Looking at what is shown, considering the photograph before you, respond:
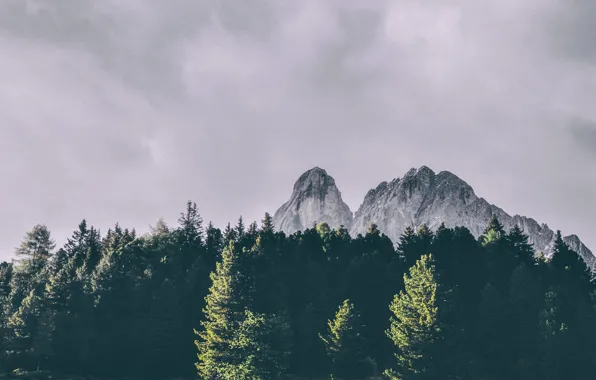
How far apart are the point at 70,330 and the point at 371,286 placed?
141ft

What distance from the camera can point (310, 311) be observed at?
8612 cm

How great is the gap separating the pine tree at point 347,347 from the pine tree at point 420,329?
4414mm

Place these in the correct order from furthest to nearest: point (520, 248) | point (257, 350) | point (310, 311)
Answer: point (520, 248) < point (310, 311) < point (257, 350)

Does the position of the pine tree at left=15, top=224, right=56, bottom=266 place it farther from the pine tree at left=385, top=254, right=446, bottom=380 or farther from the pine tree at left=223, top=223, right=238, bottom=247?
the pine tree at left=385, top=254, right=446, bottom=380

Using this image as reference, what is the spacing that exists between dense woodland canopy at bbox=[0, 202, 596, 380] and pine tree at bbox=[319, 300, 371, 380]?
0.18 meters

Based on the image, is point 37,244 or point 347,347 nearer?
point 347,347

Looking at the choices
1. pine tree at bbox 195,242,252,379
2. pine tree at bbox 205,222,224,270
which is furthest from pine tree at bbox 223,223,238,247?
pine tree at bbox 195,242,252,379

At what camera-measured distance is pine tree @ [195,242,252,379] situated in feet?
240

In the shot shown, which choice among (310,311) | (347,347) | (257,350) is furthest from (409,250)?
(257,350)

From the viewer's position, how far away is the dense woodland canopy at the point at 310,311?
75.3 m

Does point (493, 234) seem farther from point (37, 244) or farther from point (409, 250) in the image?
point (37, 244)

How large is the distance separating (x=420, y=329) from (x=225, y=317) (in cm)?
2380

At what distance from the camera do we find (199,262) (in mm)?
97125

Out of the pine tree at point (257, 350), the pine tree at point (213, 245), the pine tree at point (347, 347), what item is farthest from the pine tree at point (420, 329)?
the pine tree at point (213, 245)
